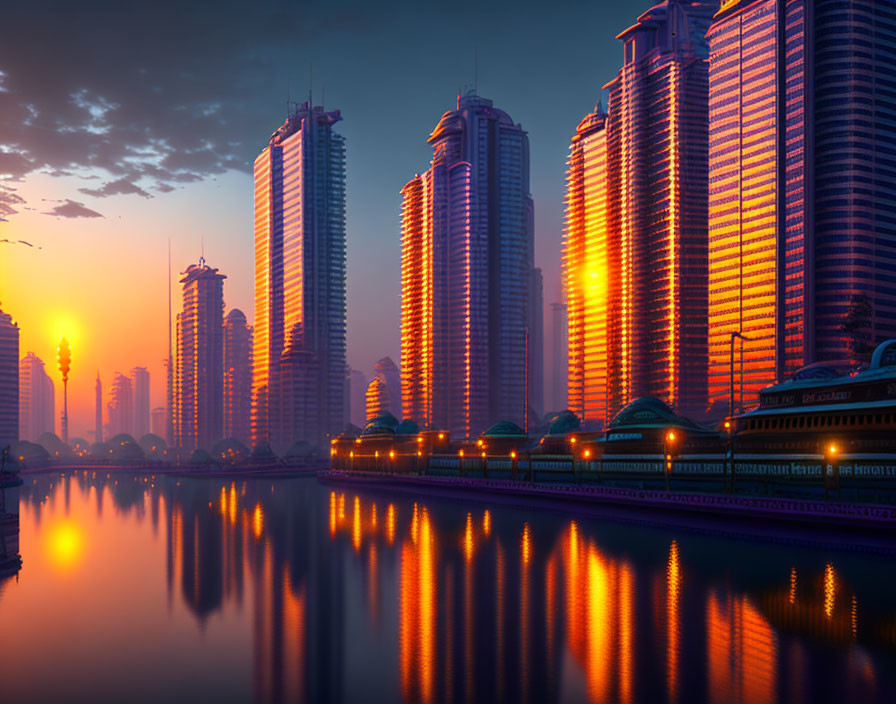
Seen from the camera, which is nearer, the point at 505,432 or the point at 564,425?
the point at 505,432

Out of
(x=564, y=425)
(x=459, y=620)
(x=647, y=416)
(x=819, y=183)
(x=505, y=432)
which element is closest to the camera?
(x=459, y=620)

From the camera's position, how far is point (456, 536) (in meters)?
60.8

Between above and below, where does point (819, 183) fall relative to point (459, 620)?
above

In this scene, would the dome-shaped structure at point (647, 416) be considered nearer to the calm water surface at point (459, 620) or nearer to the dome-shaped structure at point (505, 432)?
the calm water surface at point (459, 620)

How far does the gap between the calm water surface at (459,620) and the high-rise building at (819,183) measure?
14496 centimetres

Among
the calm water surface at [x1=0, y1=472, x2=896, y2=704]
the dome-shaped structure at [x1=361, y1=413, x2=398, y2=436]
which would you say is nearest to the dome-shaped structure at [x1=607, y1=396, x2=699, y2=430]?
the calm water surface at [x1=0, y1=472, x2=896, y2=704]

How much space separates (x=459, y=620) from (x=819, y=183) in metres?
186

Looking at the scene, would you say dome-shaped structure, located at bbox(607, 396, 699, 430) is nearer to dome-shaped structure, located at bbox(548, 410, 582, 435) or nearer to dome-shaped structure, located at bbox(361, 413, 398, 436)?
dome-shaped structure, located at bbox(548, 410, 582, 435)

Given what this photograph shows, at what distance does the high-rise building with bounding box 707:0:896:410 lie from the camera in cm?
18575

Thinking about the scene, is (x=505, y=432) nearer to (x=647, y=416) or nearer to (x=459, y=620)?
(x=647, y=416)

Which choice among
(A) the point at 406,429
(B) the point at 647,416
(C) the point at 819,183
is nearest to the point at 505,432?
(B) the point at 647,416

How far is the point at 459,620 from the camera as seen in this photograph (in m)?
32.0

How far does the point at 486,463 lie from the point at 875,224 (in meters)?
133

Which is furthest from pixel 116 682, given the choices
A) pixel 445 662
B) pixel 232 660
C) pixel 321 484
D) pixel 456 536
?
pixel 321 484
